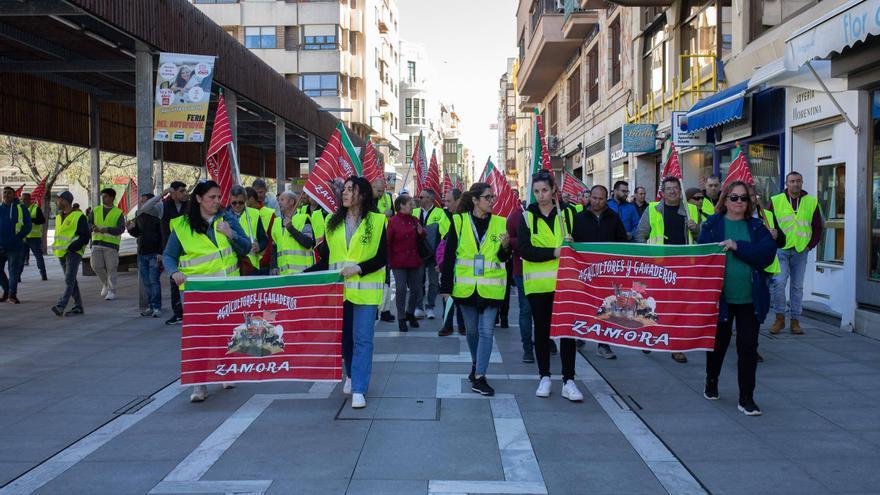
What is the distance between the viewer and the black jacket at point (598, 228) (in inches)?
270

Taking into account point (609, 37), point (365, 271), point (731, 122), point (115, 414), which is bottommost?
point (115, 414)

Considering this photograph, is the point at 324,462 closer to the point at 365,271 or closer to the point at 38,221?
the point at 365,271

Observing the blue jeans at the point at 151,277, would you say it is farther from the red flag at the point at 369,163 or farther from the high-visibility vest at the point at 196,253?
the high-visibility vest at the point at 196,253

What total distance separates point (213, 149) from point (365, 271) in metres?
2.22

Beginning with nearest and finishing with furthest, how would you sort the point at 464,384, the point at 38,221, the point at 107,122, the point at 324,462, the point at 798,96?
the point at 324,462
the point at 464,384
the point at 798,96
the point at 38,221
the point at 107,122

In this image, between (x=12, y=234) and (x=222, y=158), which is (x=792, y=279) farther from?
(x=12, y=234)

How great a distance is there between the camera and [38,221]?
15898 millimetres

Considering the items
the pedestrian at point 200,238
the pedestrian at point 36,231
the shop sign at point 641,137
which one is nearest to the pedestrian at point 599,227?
the pedestrian at point 200,238

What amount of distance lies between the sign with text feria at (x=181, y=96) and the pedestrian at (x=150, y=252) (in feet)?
3.59

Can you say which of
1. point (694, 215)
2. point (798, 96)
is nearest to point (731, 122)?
point (798, 96)

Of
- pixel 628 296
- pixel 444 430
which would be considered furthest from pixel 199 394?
pixel 628 296

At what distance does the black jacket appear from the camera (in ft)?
22.5

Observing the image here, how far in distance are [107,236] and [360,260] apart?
861 cm

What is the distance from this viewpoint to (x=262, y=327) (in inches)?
242
